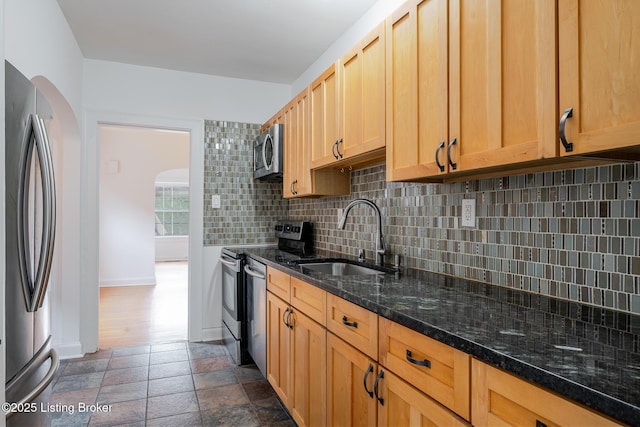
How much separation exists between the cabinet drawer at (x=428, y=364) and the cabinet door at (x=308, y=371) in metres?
0.52

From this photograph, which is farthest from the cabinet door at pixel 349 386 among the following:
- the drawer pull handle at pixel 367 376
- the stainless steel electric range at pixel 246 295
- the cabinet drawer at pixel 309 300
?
the stainless steel electric range at pixel 246 295

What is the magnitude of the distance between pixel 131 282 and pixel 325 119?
5439 millimetres

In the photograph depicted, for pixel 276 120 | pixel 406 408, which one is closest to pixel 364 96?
pixel 406 408

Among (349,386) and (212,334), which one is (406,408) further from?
(212,334)

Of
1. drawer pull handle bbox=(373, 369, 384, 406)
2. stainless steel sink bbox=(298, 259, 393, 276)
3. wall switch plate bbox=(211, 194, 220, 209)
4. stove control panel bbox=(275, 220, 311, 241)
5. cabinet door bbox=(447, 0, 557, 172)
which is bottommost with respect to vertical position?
drawer pull handle bbox=(373, 369, 384, 406)

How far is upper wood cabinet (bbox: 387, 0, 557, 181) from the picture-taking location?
107cm

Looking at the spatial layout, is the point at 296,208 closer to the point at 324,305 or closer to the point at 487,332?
the point at 324,305

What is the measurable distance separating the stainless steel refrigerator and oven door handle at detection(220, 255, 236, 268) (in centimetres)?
164

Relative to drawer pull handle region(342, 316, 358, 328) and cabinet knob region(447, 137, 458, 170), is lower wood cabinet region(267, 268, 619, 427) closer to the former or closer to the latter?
drawer pull handle region(342, 316, 358, 328)

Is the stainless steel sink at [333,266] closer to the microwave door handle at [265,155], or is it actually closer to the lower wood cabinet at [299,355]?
the lower wood cabinet at [299,355]

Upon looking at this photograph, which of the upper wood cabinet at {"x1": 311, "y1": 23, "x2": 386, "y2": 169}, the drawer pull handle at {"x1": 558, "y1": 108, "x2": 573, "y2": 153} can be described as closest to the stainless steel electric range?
the upper wood cabinet at {"x1": 311, "y1": 23, "x2": 386, "y2": 169}

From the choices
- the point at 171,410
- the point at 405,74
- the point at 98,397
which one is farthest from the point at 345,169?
the point at 98,397

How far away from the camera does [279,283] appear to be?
90.3 inches

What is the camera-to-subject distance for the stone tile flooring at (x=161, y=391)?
2230 mm
